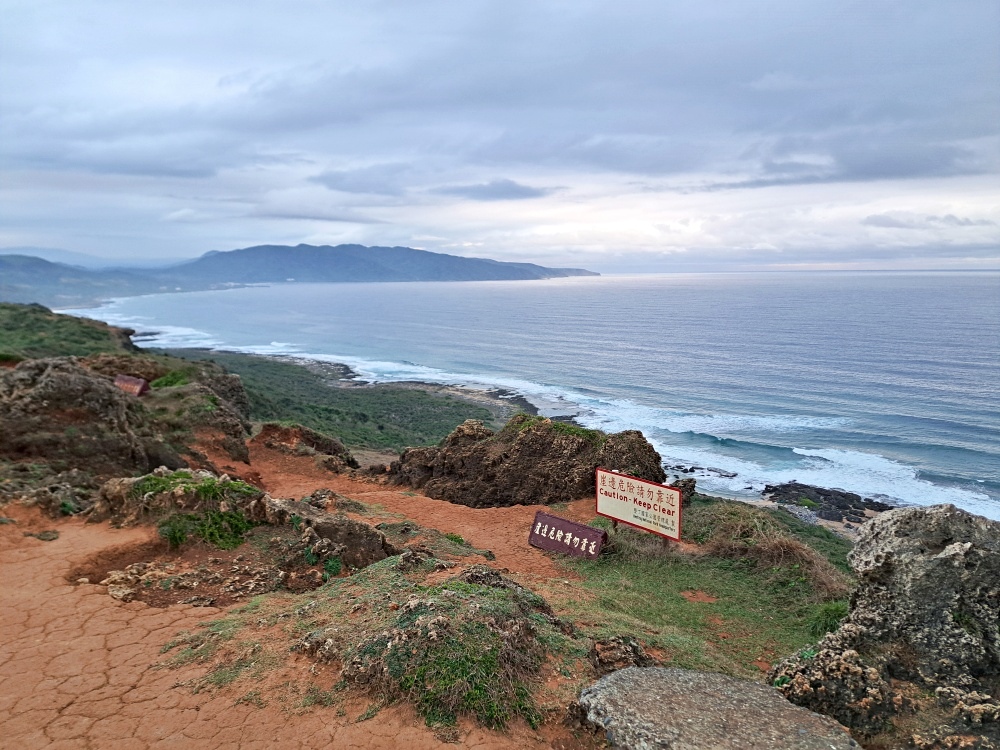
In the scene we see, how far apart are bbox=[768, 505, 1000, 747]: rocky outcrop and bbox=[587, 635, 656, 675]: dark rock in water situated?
1.49 m

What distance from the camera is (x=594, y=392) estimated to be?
181 ft

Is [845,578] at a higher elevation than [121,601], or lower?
lower

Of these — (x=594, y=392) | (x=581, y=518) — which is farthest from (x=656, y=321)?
(x=581, y=518)

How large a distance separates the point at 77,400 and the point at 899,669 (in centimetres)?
1624

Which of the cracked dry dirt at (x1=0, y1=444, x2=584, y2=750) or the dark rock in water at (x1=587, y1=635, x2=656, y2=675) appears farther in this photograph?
the dark rock in water at (x1=587, y1=635, x2=656, y2=675)

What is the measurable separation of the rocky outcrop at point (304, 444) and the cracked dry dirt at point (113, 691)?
1313 centimetres

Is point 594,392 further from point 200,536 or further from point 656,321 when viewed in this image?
point 656,321

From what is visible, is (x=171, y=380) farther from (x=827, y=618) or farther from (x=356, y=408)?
(x=356, y=408)

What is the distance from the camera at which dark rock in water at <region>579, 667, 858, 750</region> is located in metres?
5.38

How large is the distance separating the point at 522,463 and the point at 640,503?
21.1ft

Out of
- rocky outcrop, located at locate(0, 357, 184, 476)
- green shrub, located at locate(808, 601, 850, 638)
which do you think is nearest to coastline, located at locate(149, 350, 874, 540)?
rocky outcrop, located at locate(0, 357, 184, 476)

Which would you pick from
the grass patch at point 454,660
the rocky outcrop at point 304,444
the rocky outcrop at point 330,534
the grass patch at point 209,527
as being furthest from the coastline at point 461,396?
the grass patch at point 454,660

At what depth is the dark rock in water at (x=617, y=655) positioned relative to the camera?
22.8ft

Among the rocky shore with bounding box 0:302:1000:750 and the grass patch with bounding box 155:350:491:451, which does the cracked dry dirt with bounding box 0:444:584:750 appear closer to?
the rocky shore with bounding box 0:302:1000:750
